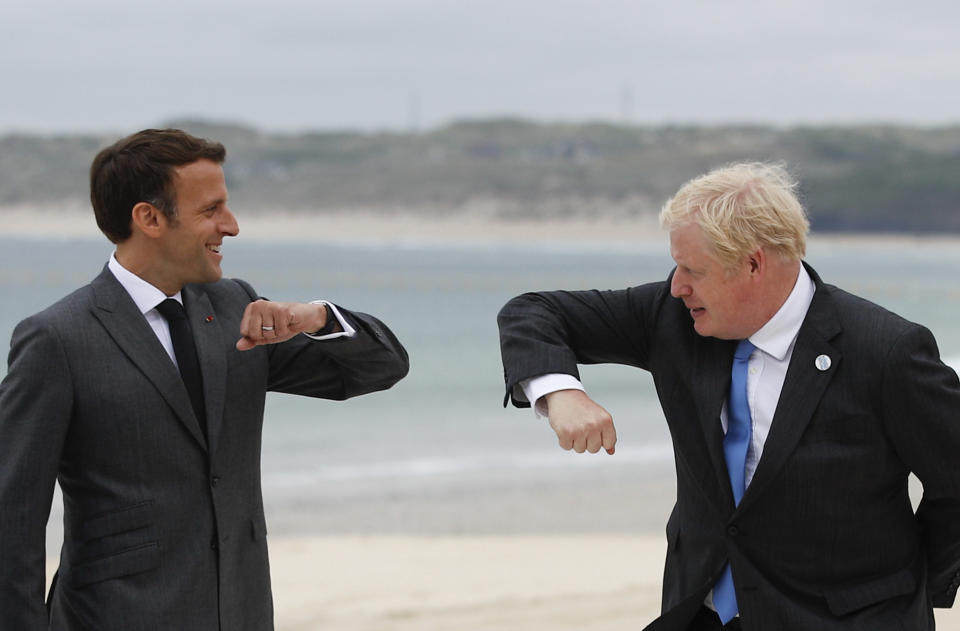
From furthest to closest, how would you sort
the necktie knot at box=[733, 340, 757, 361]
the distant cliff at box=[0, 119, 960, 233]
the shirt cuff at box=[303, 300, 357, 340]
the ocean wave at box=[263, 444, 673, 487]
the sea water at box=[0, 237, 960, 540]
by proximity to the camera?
the distant cliff at box=[0, 119, 960, 233]
the sea water at box=[0, 237, 960, 540]
the ocean wave at box=[263, 444, 673, 487]
the shirt cuff at box=[303, 300, 357, 340]
the necktie knot at box=[733, 340, 757, 361]

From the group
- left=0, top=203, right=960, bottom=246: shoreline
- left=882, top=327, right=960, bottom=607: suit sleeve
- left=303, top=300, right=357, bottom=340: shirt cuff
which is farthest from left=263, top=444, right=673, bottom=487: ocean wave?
left=0, top=203, right=960, bottom=246: shoreline

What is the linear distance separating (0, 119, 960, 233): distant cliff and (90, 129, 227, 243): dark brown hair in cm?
7512

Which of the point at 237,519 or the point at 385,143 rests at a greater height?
the point at 385,143

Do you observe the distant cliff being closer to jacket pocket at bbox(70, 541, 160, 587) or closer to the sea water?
the sea water

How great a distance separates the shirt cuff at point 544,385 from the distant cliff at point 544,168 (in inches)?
2955

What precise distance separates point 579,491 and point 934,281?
3896 cm

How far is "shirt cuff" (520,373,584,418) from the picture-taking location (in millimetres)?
2381

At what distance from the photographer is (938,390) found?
227 cm

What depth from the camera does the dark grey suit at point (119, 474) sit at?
7.41 feet

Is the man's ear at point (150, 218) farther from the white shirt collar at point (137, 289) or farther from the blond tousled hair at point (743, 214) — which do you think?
the blond tousled hair at point (743, 214)

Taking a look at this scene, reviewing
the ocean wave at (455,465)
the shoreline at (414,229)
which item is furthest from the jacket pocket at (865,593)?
the shoreline at (414,229)

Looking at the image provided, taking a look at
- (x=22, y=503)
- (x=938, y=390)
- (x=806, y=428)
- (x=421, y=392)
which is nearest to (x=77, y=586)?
(x=22, y=503)

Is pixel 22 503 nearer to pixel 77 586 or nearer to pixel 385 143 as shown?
pixel 77 586

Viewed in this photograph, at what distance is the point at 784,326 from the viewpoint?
2408 millimetres
